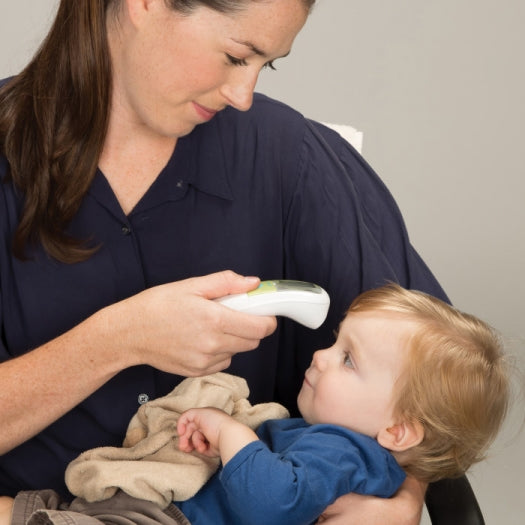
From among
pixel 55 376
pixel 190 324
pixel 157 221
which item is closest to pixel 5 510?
pixel 55 376

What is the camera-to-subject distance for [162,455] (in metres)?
1.93

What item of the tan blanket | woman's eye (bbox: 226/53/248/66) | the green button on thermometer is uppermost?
woman's eye (bbox: 226/53/248/66)

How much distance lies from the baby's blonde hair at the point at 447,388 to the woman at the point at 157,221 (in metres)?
0.08

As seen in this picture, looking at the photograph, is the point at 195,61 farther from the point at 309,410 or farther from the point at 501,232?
the point at 501,232

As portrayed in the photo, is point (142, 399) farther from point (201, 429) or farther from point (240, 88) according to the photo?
point (240, 88)

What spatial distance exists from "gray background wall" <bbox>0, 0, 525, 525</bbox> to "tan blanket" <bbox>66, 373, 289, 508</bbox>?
1959 mm

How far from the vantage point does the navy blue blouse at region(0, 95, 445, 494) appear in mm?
2025

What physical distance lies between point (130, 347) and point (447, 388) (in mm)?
521

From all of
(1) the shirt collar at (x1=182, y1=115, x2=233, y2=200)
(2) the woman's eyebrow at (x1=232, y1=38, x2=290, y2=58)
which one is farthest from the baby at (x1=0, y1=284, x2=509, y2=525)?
(2) the woman's eyebrow at (x1=232, y1=38, x2=290, y2=58)

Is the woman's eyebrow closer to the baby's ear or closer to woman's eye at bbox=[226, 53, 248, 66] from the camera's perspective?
woman's eye at bbox=[226, 53, 248, 66]

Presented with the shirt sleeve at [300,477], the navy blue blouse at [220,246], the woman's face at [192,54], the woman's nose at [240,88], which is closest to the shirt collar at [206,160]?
the navy blue blouse at [220,246]

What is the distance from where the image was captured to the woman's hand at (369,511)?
1.84 metres

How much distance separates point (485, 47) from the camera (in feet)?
13.0

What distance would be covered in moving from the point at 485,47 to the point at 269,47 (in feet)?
7.54
